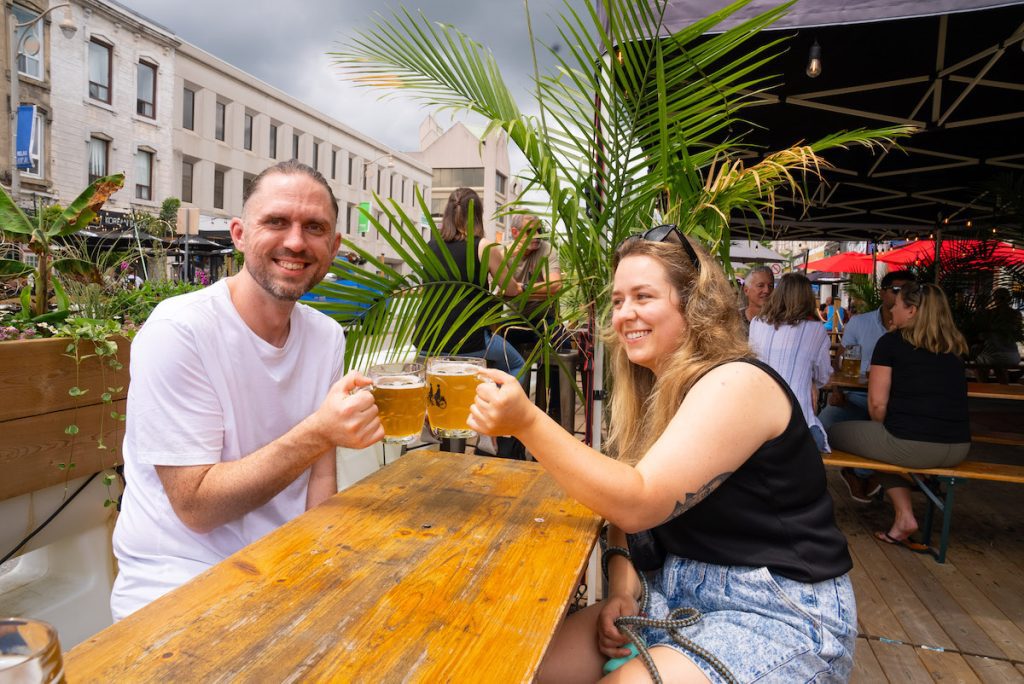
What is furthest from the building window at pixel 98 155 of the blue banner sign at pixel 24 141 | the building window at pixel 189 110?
the blue banner sign at pixel 24 141

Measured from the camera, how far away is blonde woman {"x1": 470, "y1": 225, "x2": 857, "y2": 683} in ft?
4.09

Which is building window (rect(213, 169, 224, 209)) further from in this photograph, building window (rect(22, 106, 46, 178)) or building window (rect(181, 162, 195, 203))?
building window (rect(22, 106, 46, 178))

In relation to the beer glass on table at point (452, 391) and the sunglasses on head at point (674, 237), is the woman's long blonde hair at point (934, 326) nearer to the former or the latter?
the sunglasses on head at point (674, 237)

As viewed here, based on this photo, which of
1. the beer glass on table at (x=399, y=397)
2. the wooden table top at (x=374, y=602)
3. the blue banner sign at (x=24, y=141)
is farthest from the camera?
the blue banner sign at (x=24, y=141)

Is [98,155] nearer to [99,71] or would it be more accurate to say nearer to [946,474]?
[99,71]

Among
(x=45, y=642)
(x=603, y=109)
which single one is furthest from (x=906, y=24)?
(x=45, y=642)

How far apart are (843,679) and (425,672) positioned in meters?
1.01

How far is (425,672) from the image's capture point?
2.75 feet

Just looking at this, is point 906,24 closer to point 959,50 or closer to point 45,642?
point 959,50

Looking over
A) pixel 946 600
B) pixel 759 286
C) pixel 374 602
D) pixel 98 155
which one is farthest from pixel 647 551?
pixel 98 155

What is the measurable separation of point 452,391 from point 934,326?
3.21m

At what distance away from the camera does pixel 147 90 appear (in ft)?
78.9

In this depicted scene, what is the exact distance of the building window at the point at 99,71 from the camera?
854 inches

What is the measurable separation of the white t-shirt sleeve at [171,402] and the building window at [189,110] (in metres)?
29.2
